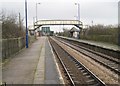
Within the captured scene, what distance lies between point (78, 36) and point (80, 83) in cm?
8530

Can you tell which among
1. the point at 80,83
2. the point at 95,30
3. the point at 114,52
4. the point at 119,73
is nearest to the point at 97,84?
the point at 80,83

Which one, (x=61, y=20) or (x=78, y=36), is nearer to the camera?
(x=78, y=36)

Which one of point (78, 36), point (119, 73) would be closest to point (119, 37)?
point (119, 73)

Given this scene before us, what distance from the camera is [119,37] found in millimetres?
41156

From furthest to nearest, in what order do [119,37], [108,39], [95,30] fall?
[95,30] < [108,39] < [119,37]

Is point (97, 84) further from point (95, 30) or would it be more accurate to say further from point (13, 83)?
point (95, 30)

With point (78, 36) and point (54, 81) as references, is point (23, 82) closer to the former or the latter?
point (54, 81)

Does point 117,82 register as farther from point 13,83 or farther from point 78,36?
point 78,36

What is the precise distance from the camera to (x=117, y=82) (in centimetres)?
1393

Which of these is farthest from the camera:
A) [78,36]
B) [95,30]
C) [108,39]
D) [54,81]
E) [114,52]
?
[78,36]

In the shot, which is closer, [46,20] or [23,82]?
[23,82]

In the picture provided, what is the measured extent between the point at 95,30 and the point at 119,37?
1294 inches

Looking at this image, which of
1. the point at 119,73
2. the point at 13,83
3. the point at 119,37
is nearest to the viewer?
the point at 13,83

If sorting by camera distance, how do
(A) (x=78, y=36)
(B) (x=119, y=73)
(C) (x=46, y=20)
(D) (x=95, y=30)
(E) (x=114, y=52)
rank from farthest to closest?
(C) (x=46, y=20) → (A) (x=78, y=36) → (D) (x=95, y=30) → (E) (x=114, y=52) → (B) (x=119, y=73)
